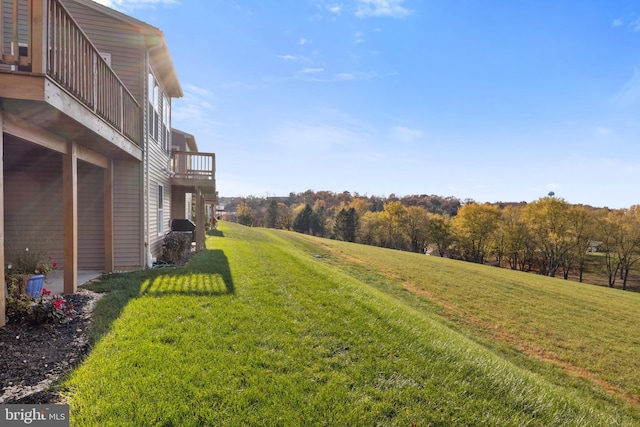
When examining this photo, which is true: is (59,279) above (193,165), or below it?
below

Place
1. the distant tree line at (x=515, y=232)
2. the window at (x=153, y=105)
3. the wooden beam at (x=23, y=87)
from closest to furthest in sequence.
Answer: the wooden beam at (x=23, y=87)
the window at (x=153, y=105)
the distant tree line at (x=515, y=232)

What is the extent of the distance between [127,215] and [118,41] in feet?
14.7

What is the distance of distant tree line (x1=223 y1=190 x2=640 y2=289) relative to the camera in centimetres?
3634

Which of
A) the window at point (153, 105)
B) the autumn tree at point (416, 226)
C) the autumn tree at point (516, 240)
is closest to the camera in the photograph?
the window at point (153, 105)

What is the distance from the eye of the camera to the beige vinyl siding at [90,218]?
775 cm

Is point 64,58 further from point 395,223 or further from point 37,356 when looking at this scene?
point 395,223

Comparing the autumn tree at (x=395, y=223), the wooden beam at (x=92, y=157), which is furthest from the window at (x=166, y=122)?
the autumn tree at (x=395, y=223)

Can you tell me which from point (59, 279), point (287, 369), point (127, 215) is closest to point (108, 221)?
point (127, 215)

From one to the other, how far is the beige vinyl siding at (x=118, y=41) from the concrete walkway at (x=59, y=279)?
14.9 feet

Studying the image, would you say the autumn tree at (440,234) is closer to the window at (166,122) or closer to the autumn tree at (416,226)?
the autumn tree at (416,226)

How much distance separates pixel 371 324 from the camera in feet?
15.2

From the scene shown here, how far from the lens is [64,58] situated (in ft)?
13.3

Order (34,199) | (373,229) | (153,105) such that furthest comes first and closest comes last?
(373,229)
(153,105)
(34,199)

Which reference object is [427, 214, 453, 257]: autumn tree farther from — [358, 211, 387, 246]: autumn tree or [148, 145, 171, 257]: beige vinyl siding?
[148, 145, 171, 257]: beige vinyl siding
